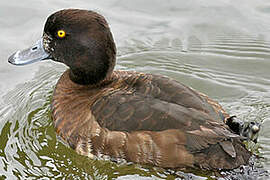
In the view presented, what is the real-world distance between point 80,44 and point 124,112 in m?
0.89

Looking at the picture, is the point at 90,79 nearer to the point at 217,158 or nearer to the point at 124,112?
the point at 124,112

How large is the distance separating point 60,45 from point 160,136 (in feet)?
4.80

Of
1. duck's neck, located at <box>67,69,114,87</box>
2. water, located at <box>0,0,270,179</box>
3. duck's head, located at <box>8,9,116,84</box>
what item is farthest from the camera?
duck's neck, located at <box>67,69,114,87</box>

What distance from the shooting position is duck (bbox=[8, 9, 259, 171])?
4613 mm

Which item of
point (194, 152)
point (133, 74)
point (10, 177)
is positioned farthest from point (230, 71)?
point (10, 177)

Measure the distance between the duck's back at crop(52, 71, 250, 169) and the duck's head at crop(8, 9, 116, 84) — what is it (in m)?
0.29

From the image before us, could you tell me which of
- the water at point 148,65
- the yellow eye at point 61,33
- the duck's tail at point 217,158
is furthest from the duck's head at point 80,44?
the duck's tail at point 217,158

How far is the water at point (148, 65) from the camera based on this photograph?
5.16 meters

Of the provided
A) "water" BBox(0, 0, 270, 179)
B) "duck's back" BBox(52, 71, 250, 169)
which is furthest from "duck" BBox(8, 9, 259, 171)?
"water" BBox(0, 0, 270, 179)

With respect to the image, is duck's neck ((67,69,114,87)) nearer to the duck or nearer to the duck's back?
the duck

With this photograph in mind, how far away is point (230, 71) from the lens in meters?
6.59

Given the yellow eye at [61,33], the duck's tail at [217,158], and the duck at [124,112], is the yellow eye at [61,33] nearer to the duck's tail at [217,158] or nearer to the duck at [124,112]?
the duck at [124,112]

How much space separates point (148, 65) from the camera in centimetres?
679

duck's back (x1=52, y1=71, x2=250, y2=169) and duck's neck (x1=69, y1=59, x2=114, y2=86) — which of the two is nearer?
duck's back (x1=52, y1=71, x2=250, y2=169)
